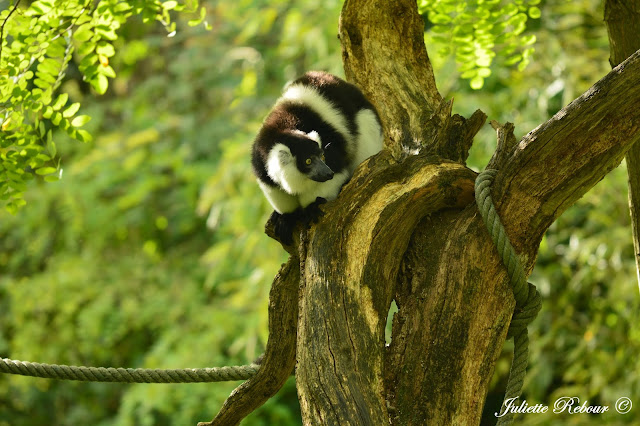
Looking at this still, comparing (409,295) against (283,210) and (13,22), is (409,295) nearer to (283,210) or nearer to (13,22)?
(283,210)

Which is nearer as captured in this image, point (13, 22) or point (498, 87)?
point (13, 22)

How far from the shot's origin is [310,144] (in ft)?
11.0

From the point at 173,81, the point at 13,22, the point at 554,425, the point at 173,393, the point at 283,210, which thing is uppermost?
the point at 13,22

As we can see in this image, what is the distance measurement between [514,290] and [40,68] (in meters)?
2.39

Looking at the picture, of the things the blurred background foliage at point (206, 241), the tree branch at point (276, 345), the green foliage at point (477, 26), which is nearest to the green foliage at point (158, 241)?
the blurred background foliage at point (206, 241)

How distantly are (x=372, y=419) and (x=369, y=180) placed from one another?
1.00 m

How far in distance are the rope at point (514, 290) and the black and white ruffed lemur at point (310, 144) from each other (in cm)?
90

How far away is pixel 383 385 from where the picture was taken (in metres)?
2.46

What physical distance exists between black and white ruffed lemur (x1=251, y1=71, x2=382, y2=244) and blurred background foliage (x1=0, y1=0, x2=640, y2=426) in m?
1.76

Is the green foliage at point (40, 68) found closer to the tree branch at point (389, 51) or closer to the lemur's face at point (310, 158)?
the lemur's face at point (310, 158)

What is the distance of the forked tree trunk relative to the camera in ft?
7.95

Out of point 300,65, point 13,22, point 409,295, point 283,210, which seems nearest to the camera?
point 409,295

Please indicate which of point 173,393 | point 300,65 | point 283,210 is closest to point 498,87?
point 300,65

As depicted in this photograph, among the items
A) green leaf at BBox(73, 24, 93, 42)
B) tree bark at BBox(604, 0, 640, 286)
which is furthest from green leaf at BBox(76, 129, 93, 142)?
tree bark at BBox(604, 0, 640, 286)
